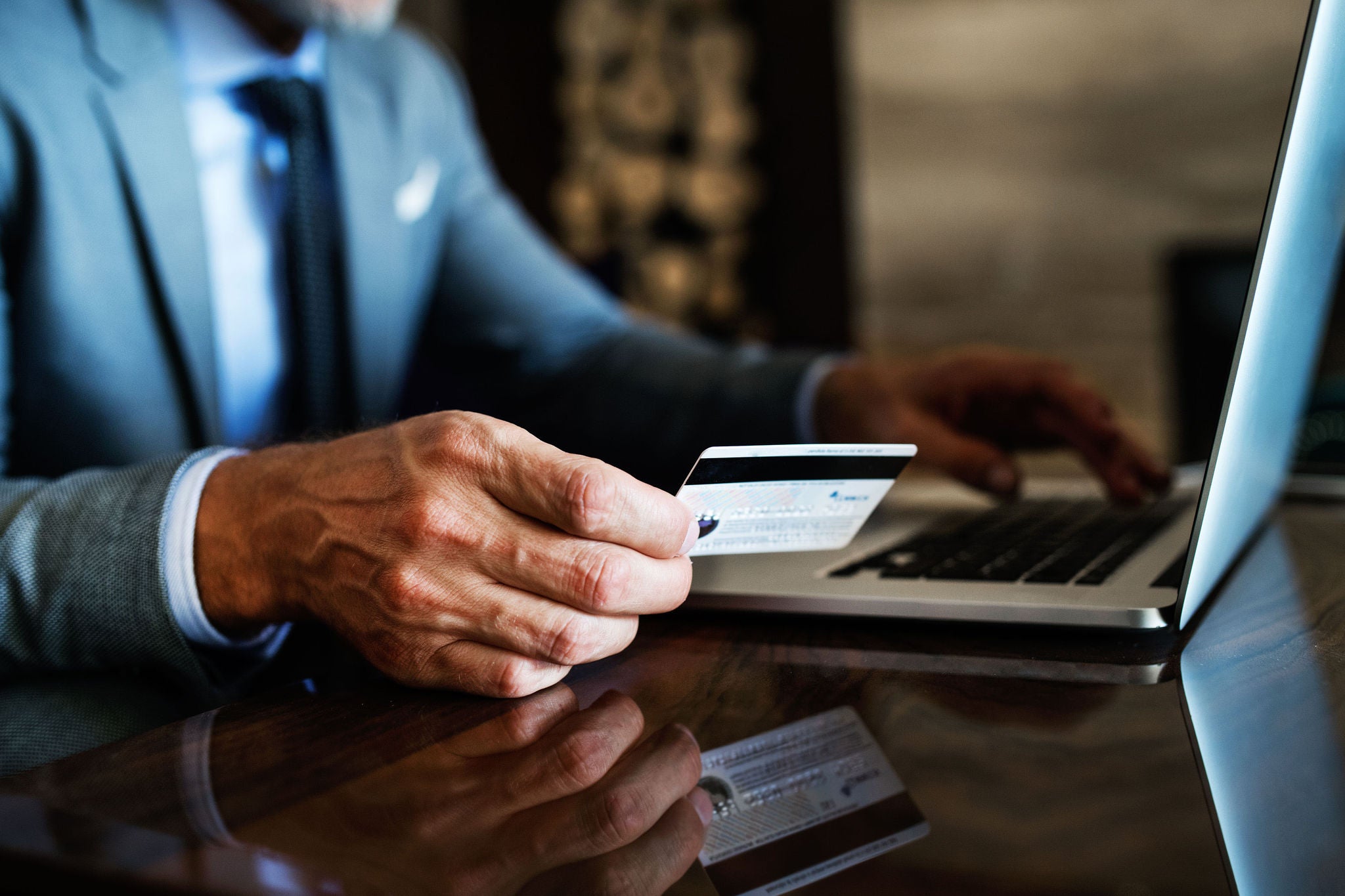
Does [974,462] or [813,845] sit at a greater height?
[813,845]

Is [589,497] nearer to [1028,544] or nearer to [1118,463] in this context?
[1028,544]

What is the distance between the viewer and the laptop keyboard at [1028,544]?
1.44ft

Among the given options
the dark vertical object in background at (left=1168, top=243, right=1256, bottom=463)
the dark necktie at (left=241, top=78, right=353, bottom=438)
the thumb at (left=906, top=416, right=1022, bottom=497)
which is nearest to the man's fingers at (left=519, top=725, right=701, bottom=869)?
the thumb at (left=906, top=416, right=1022, bottom=497)

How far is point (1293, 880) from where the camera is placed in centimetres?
21

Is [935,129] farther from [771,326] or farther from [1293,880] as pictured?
[1293,880]

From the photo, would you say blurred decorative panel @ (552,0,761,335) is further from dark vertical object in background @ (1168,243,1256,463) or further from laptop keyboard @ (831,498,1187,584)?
laptop keyboard @ (831,498,1187,584)

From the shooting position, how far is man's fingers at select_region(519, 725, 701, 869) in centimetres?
24

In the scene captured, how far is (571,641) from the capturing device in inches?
13.9

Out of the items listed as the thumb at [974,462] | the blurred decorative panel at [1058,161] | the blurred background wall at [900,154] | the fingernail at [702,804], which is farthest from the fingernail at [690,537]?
the blurred decorative panel at [1058,161]

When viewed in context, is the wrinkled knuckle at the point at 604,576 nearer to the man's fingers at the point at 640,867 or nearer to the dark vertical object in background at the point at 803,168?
the man's fingers at the point at 640,867

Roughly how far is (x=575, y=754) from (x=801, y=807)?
74 millimetres

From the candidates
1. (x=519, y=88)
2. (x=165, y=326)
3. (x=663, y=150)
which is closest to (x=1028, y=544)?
(x=165, y=326)

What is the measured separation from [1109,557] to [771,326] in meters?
2.21

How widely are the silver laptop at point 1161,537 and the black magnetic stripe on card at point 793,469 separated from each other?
59 millimetres
